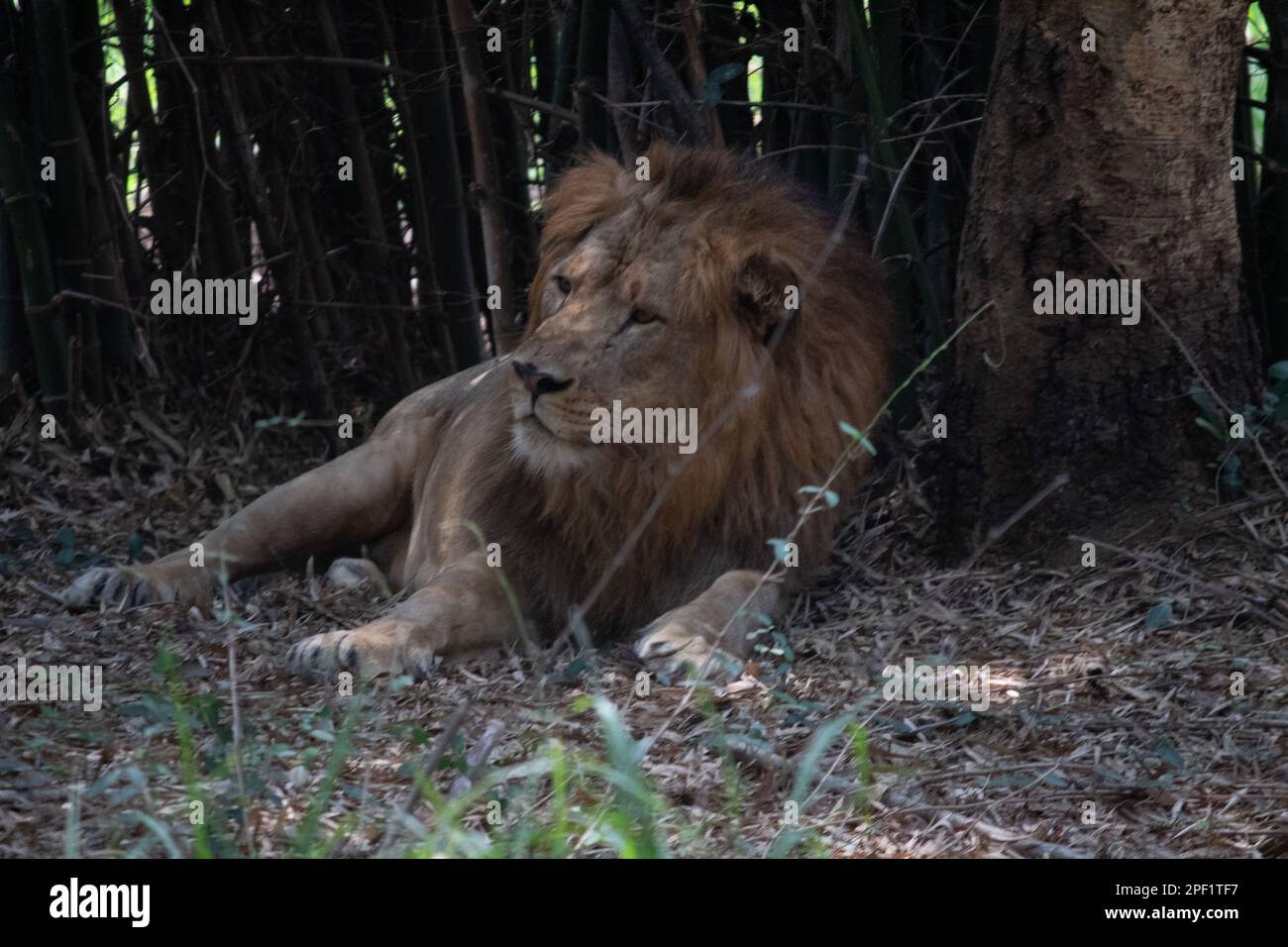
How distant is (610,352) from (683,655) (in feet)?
2.53

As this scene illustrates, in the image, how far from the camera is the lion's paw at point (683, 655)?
367 centimetres

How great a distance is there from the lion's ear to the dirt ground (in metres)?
0.78

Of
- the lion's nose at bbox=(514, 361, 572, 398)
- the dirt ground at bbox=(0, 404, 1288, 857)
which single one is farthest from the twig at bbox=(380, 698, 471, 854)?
the lion's nose at bbox=(514, 361, 572, 398)

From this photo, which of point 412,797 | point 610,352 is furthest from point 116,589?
point 412,797

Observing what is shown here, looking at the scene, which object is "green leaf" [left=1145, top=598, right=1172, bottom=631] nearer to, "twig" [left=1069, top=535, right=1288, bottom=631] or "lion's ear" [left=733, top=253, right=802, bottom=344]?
"twig" [left=1069, top=535, right=1288, bottom=631]

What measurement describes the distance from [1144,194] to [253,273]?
3.58m

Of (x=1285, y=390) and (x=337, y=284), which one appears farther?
(x=337, y=284)

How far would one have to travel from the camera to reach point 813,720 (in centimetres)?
332

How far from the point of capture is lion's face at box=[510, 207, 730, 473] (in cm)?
396

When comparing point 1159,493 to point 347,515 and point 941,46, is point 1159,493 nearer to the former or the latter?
point 941,46

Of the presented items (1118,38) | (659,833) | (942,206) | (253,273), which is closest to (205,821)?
(659,833)

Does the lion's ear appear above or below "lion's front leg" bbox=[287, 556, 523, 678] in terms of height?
above

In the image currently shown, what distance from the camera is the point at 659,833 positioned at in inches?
107

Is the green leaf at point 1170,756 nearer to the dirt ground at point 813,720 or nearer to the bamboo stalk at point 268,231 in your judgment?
the dirt ground at point 813,720
